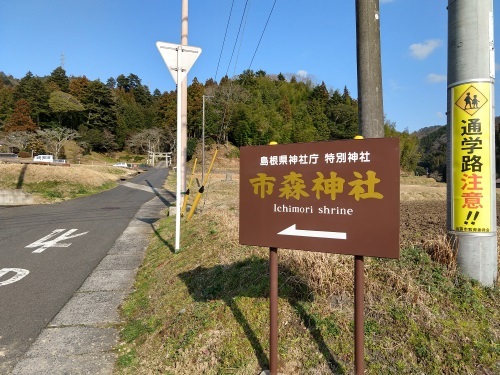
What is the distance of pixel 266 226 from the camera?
2783mm

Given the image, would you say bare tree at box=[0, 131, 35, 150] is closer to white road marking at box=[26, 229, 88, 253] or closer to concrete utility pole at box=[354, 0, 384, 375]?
white road marking at box=[26, 229, 88, 253]

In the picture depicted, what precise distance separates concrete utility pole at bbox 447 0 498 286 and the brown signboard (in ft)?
5.04

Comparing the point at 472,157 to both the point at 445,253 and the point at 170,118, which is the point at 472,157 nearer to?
the point at 445,253

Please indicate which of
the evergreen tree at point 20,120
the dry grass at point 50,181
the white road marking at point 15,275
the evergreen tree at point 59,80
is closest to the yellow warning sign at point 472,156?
the white road marking at point 15,275

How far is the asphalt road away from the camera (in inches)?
165

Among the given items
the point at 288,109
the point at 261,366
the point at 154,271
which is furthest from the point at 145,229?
the point at 288,109

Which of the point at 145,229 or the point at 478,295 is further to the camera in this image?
the point at 145,229

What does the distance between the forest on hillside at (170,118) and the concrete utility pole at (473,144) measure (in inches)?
2029

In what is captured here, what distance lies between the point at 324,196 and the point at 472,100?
6.34 feet

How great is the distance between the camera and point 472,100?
3305mm

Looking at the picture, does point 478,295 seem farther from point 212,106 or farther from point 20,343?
point 212,106

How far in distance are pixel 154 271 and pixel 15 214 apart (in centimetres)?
1022

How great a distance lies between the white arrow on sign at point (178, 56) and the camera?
654 centimetres

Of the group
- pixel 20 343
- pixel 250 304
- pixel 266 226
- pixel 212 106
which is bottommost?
pixel 20 343
